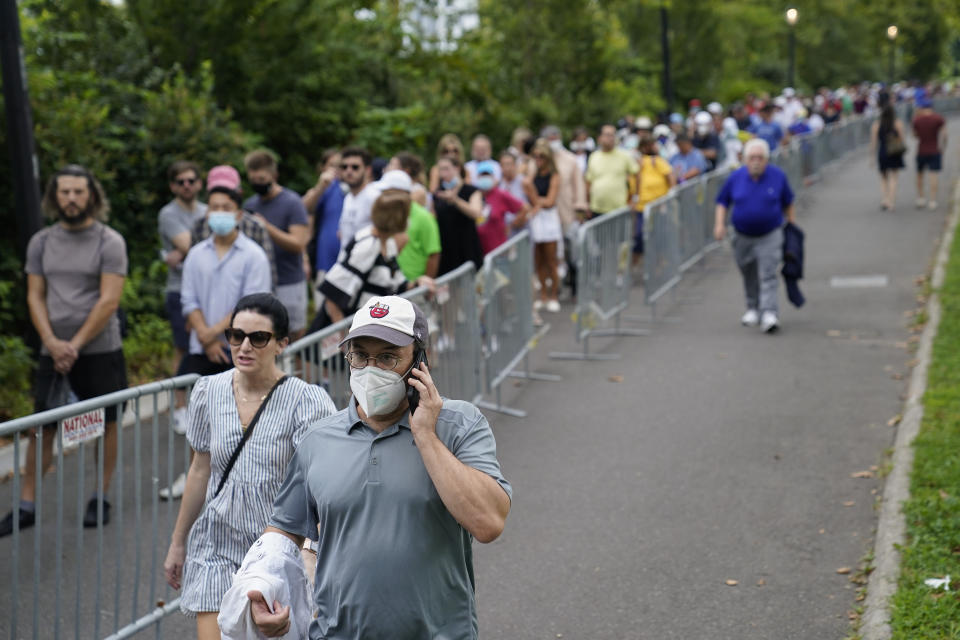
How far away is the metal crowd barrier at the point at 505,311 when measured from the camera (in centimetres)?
979

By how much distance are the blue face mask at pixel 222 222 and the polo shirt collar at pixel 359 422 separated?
3947 millimetres

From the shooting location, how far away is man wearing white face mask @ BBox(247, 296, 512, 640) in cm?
342

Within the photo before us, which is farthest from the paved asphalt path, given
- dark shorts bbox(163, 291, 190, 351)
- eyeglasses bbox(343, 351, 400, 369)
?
eyeglasses bbox(343, 351, 400, 369)

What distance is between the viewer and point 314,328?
840 cm

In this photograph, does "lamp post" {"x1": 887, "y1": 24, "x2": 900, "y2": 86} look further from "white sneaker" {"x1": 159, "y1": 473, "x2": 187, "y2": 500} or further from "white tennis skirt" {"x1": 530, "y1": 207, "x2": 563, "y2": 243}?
"white sneaker" {"x1": 159, "y1": 473, "x2": 187, "y2": 500}

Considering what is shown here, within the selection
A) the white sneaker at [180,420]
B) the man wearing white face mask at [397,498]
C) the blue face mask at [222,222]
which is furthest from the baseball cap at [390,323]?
the white sneaker at [180,420]

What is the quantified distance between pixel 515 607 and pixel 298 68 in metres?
11.5

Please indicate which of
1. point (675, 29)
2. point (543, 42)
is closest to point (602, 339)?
point (543, 42)

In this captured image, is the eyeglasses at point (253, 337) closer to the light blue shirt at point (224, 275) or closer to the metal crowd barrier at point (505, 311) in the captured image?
the light blue shirt at point (224, 275)

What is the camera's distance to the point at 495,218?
→ 13.3 m

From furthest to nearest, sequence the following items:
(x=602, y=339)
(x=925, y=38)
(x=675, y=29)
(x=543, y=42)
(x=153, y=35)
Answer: (x=925, y=38), (x=675, y=29), (x=543, y=42), (x=153, y=35), (x=602, y=339)

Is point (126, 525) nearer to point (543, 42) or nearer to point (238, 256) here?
point (238, 256)

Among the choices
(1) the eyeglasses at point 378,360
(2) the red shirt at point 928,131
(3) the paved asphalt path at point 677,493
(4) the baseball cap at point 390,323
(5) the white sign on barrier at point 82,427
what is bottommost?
(3) the paved asphalt path at point 677,493

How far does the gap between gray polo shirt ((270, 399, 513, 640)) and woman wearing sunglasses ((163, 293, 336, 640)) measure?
1061 millimetres
